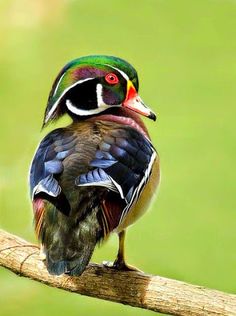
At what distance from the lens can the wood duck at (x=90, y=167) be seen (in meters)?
1.52

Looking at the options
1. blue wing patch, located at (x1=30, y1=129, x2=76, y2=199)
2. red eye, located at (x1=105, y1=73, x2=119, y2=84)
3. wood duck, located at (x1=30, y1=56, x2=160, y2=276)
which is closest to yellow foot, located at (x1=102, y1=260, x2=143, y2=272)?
wood duck, located at (x1=30, y1=56, x2=160, y2=276)

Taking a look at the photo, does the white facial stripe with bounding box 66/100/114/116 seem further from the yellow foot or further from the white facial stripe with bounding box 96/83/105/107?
the yellow foot

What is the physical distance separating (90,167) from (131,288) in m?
0.23

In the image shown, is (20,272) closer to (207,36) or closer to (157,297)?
(157,297)

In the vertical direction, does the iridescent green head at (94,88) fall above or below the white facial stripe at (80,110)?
above

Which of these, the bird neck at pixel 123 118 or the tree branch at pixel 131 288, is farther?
the bird neck at pixel 123 118

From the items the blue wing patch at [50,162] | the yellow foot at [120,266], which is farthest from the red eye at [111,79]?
the yellow foot at [120,266]

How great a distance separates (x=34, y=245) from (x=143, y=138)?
274mm

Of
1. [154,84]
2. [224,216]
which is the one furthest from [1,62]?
[224,216]

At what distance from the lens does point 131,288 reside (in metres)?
1.64

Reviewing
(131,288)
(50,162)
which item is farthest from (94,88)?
(131,288)

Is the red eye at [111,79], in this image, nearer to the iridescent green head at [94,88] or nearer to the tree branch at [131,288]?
the iridescent green head at [94,88]

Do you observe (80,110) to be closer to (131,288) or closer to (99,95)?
(99,95)

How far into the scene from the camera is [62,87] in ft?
5.80
